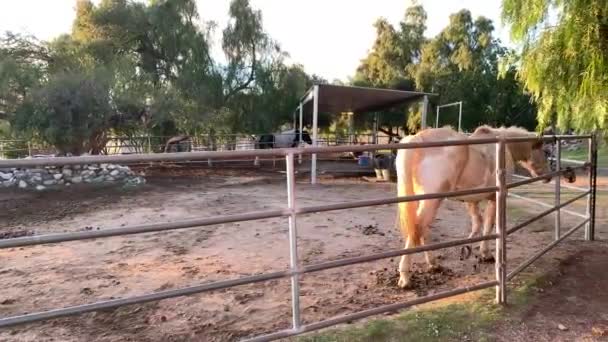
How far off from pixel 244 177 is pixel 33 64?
683 cm

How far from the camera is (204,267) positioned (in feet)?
12.7

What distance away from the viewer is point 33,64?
39.8ft

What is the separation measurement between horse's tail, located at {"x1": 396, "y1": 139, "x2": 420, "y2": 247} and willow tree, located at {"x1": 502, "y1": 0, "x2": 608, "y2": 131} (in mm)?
1021

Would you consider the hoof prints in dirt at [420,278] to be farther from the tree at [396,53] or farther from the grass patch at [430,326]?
the tree at [396,53]

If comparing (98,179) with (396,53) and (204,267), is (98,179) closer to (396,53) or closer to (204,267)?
(204,267)

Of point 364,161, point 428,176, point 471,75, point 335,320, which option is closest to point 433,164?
point 428,176

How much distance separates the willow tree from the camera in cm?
258

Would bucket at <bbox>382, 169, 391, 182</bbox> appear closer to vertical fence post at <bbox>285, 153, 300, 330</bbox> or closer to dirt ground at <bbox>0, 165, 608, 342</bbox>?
dirt ground at <bbox>0, 165, 608, 342</bbox>

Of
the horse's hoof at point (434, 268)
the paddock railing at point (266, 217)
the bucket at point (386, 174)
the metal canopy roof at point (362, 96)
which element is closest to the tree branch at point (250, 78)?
the metal canopy roof at point (362, 96)

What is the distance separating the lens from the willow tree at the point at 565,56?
2582 mm

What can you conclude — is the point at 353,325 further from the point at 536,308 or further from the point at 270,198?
the point at 270,198

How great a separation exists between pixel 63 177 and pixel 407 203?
953 cm

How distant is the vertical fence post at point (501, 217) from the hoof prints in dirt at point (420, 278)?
1.82 feet

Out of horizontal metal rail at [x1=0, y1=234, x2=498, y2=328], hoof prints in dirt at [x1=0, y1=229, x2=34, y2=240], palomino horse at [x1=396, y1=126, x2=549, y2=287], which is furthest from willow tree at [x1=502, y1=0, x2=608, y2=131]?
hoof prints in dirt at [x1=0, y1=229, x2=34, y2=240]
